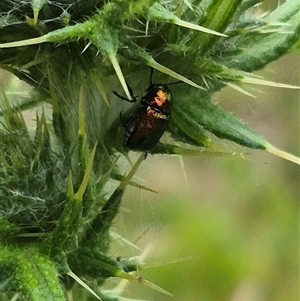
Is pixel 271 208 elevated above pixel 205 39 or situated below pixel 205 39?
below

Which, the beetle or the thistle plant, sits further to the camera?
the beetle

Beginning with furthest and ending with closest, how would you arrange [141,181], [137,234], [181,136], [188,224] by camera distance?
[188,224]
[137,234]
[141,181]
[181,136]

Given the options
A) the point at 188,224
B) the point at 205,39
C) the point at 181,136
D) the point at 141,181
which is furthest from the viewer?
the point at 188,224

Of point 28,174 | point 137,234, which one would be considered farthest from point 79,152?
point 137,234

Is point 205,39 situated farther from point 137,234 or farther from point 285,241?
point 285,241
